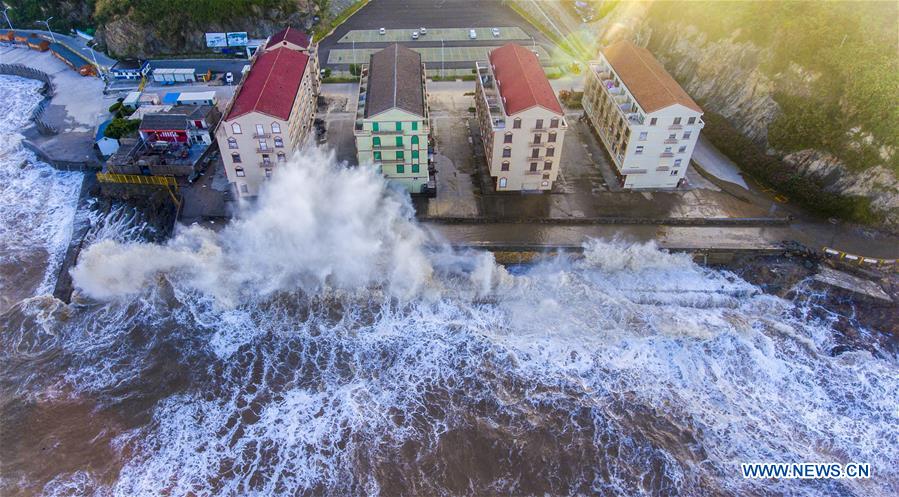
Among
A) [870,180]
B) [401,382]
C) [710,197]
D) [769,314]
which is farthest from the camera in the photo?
[710,197]

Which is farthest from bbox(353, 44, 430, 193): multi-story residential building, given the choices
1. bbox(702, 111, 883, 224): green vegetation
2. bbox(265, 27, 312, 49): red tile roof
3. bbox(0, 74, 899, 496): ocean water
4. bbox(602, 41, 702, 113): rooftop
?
bbox(702, 111, 883, 224): green vegetation

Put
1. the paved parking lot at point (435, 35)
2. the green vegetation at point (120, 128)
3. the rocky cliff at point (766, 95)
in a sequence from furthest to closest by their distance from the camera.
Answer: the paved parking lot at point (435, 35), the green vegetation at point (120, 128), the rocky cliff at point (766, 95)

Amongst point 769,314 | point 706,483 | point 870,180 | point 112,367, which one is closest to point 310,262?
point 112,367

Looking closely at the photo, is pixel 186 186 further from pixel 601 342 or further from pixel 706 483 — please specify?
pixel 706 483

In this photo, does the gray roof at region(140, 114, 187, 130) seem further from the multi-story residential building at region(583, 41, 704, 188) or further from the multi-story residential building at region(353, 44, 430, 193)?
the multi-story residential building at region(583, 41, 704, 188)

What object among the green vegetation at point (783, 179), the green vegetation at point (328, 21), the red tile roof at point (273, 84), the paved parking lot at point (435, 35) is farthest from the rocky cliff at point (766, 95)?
the red tile roof at point (273, 84)

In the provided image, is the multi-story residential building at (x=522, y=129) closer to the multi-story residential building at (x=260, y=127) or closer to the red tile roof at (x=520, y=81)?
the red tile roof at (x=520, y=81)
